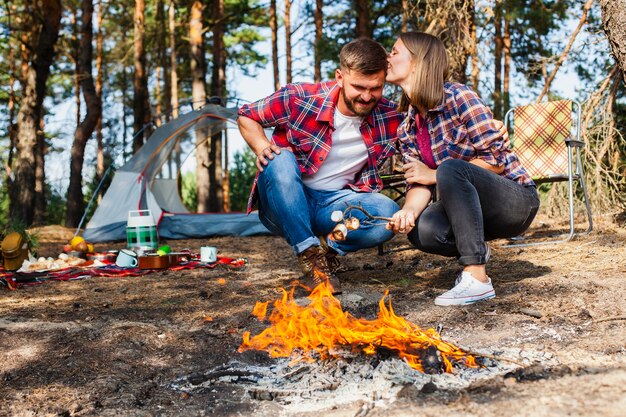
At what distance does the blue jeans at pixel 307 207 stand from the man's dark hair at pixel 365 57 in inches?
23.4

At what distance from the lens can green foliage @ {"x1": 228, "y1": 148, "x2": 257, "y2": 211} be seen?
51.0 ft

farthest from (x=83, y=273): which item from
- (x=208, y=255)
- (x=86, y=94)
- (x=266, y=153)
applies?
(x=86, y=94)

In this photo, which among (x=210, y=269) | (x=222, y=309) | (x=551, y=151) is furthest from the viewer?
(x=551, y=151)

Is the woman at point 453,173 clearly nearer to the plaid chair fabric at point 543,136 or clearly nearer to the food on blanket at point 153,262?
the food on blanket at point 153,262

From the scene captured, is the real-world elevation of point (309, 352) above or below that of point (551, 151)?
below

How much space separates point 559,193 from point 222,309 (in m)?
4.62

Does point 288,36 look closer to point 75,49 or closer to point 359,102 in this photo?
point 75,49

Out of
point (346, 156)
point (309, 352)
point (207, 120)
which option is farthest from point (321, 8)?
point (309, 352)

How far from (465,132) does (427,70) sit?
0.35m

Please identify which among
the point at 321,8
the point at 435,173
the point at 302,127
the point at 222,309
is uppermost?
the point at 321,8

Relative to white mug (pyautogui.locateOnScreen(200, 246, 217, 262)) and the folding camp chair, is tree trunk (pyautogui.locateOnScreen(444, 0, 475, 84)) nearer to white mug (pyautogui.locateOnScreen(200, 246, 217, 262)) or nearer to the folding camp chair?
the folding camp chair

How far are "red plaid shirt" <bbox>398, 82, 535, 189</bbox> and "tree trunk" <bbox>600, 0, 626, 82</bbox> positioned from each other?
1145 mm

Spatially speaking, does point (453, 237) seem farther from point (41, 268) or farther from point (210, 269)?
point (41, 268)

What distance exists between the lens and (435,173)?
2.91 m
